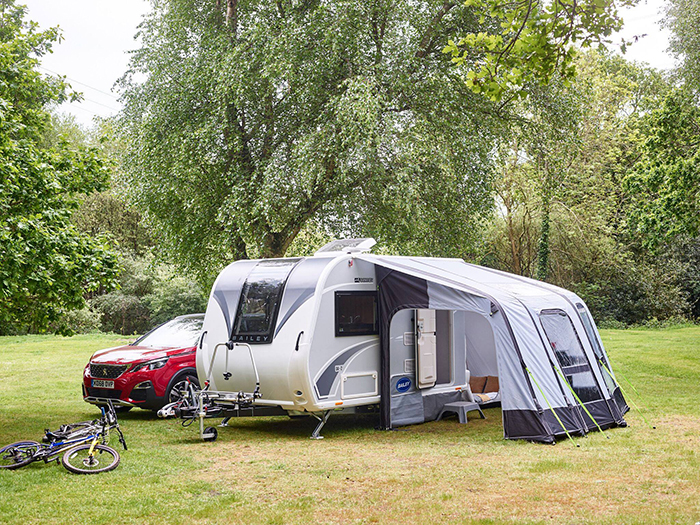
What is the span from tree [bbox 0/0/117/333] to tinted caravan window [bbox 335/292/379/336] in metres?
2.93

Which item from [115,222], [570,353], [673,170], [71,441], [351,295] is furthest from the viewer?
[115,222]

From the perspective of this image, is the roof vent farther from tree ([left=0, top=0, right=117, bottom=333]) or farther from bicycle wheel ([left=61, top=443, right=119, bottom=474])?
bicycle wheel ([left=61, top=443, right=119, bottom=474])

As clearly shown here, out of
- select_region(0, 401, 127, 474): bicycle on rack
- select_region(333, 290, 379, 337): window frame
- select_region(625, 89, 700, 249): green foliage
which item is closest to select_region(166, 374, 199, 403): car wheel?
select_region(333, 290, 379, 337): window frame

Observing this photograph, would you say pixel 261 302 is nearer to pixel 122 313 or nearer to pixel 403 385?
pixel 403 385

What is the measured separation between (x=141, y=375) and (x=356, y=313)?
10.7ft

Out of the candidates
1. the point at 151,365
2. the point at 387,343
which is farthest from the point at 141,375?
the point at 387,343

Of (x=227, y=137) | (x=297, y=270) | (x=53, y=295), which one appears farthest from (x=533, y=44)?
(x=227, y=137)

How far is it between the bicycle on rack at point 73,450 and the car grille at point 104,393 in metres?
2.72

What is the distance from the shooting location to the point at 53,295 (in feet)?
29.6

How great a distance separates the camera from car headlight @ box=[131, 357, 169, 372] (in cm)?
1041

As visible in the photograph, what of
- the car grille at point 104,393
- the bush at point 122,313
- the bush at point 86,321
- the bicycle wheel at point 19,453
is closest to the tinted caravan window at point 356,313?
the car grille at point 104,393

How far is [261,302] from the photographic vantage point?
9.76 m

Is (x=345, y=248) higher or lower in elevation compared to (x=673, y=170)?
lower

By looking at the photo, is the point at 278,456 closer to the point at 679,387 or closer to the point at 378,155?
the point at 378,155
